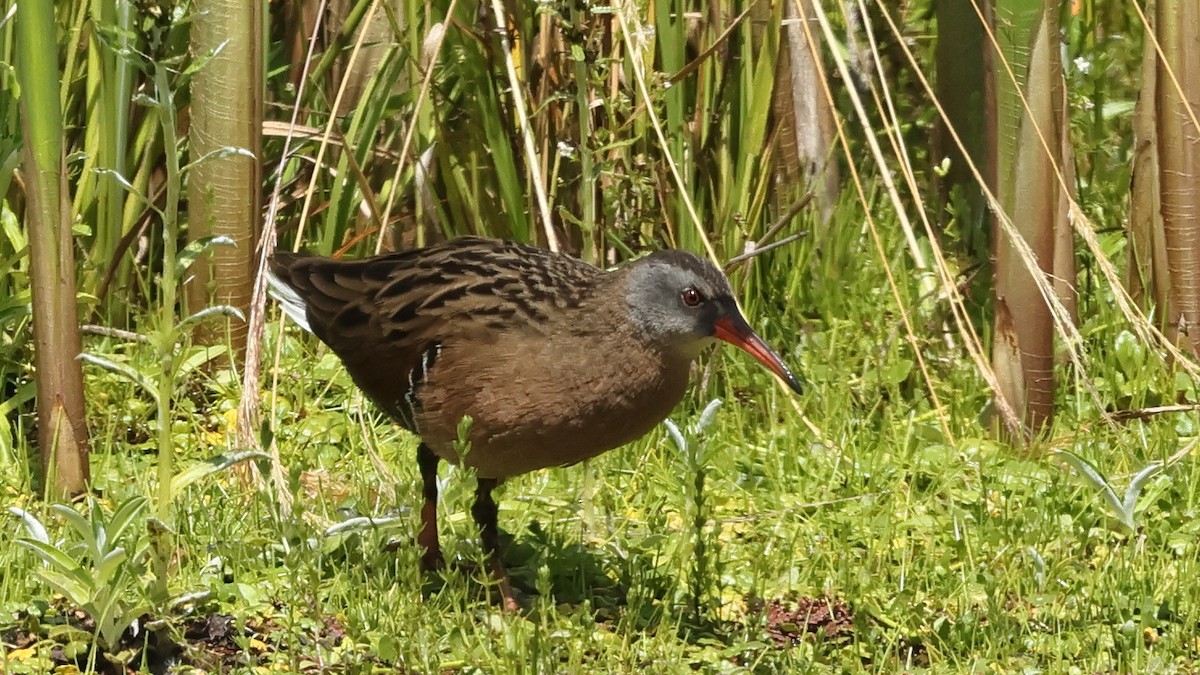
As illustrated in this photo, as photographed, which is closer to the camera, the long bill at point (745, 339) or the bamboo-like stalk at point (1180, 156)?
the long bill at point (745, 339)

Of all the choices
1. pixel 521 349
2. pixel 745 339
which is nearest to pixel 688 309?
pixel 745 339

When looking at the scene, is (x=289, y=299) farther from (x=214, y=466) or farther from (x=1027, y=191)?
(x=1027, y=191)

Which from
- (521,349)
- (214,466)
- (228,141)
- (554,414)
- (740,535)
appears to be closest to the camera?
(214,466)

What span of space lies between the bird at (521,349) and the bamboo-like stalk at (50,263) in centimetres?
64

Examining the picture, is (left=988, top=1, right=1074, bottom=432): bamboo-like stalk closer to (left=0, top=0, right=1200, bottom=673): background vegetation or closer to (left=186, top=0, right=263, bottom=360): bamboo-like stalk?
(left=0, top=0, right=1200, bottom=673): background vegetation

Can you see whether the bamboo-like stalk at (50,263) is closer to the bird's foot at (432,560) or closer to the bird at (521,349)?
the bird at (521,349)

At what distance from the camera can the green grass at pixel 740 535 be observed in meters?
3.35

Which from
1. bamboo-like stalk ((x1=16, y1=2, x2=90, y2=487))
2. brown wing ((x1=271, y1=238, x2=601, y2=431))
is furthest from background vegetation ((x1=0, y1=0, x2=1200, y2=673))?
brown wing ((x1=271, y1=238, x2=601, y2=431))

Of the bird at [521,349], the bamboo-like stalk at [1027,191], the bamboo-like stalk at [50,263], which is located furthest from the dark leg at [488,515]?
the bamboo-like stalk at [1027,191]

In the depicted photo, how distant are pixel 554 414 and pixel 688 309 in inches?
16.0

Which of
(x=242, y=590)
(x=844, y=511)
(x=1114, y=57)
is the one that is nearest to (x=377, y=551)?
(x=242, y=590)

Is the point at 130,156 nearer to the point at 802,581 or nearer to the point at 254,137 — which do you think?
the point at 254,137

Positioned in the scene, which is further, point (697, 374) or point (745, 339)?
point (697, 374)

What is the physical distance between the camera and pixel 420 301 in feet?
12.8
